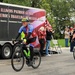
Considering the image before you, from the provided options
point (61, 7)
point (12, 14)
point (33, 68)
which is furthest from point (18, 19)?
point (61, 7)

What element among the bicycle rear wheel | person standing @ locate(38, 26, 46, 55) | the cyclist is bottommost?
the bicycle rear wheel

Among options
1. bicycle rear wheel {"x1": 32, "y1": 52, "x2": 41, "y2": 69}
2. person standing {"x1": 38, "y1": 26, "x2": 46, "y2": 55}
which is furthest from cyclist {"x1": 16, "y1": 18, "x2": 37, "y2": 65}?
person standing {"x1": 38, "y1": 26, "x2": 46, "y2": 55}

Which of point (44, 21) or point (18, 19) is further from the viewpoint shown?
point (44, 21)

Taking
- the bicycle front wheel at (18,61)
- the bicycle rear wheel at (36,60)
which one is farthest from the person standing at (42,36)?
the bicycle front wheel at (18,61)

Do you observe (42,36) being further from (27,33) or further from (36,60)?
(27,33)

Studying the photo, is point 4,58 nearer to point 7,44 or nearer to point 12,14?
point 7,44

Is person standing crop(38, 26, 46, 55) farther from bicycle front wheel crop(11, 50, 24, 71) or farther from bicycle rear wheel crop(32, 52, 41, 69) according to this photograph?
bicycle front wheel crop(11, 50, 24, 71)

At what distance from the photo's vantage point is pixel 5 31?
59.0ft

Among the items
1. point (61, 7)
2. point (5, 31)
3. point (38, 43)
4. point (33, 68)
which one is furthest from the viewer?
point (61, 7)

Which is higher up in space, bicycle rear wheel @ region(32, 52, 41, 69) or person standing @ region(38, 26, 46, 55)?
person standing @ region(38, 26, 46, 55)

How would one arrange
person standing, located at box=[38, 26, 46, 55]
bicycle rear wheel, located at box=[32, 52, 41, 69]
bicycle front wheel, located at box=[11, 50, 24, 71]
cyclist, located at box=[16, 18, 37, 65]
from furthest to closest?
person standing, located at box=[38, 26, 46, 55]
bicycle rear wheel, located at box=[32, 52, 41, 69]
cyclist, located at box=[16, 18, 37, 65]
bicycle front wheel, located at box=[11, 50, 24, 71]

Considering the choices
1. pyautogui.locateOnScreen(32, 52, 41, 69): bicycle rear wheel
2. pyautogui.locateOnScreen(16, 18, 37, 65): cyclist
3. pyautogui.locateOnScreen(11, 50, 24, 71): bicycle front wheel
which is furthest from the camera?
pyautogui.locateOnScreen(32, 52, 41, 69): bicycle rear wheel

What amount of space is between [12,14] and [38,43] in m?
2.23

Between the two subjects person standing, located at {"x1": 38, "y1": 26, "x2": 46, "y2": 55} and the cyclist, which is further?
person standing, located at {"x1": 38, "y1": 26, "x2": 46, "y2": 55}
